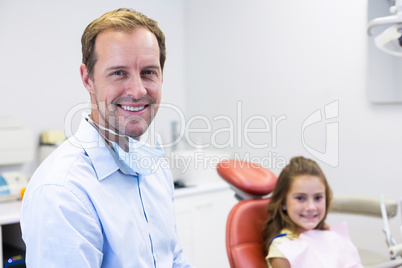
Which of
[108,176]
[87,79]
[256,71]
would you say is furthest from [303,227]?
[256,71]

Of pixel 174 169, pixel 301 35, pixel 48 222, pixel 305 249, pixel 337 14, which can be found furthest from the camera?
pixel 174 169

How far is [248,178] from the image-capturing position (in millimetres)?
1805

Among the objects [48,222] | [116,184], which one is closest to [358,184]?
[116,184]

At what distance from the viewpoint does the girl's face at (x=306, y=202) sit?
5.56 feet

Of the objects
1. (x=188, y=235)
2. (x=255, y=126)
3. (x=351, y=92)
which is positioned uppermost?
(x=351, y=92)

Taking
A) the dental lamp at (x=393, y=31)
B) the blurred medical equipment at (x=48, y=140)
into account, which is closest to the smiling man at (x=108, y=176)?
the dental lamp at (x=393, y=31)

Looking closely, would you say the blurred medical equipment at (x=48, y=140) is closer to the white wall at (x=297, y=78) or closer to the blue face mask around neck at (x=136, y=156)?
the white wall at (x=297, y=78)

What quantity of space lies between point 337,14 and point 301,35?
9.2 inches

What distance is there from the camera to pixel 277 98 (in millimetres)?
2629

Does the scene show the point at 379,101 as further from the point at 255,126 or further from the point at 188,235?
the point at 188,235

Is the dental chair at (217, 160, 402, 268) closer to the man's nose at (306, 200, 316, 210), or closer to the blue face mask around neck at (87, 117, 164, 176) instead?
the man's nose at (306, 200, 316, 210)

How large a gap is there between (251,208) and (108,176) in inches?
33.1

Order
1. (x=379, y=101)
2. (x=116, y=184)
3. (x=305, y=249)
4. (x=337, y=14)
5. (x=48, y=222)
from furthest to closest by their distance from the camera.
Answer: (x=337, y=14)
(x=379, y=101)
(x=305, y=249)
(x=116, y=184)
(x=48, y=222)

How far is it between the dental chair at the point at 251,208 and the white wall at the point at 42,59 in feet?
3.54
